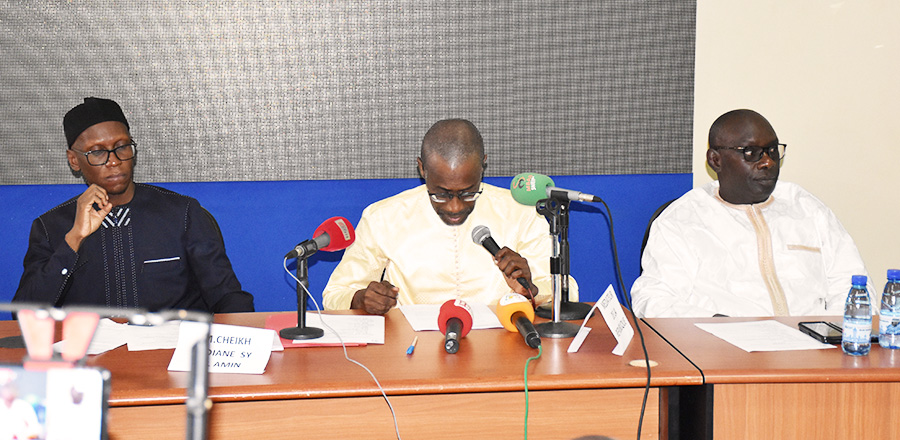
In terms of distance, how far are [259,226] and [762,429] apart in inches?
87.0

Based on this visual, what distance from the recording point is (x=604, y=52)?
326 cm

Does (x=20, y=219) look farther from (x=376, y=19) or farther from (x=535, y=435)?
(x=535, y=435)

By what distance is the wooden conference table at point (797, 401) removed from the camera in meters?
1.58

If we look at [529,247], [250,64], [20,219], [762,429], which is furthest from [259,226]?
[762,429]

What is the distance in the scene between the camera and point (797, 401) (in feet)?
5.29

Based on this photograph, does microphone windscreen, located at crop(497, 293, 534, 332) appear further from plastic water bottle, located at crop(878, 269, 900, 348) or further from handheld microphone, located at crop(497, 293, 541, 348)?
plastic water bottle, located at crop(878, 269, 900, 348)

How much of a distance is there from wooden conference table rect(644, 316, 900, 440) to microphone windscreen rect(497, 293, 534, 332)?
1.57ft

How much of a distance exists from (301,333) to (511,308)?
562mm

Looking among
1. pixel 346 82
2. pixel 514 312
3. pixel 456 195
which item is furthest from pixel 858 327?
pixel 346 82

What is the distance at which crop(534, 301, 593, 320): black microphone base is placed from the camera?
6.97ft

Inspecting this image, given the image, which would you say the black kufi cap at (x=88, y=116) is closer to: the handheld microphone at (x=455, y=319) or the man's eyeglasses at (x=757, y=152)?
the handheld microphone at (x=455, y=319)

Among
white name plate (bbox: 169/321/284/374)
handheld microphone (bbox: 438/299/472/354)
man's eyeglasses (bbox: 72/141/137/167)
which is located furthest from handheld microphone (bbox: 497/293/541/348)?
man's eyeglasses (bbox: 72/141/137/167)

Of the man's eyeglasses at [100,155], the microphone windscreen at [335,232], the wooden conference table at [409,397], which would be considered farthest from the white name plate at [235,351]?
the man's eyeglasses at [100,155]

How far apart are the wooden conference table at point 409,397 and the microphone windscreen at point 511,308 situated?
0.23 meters
